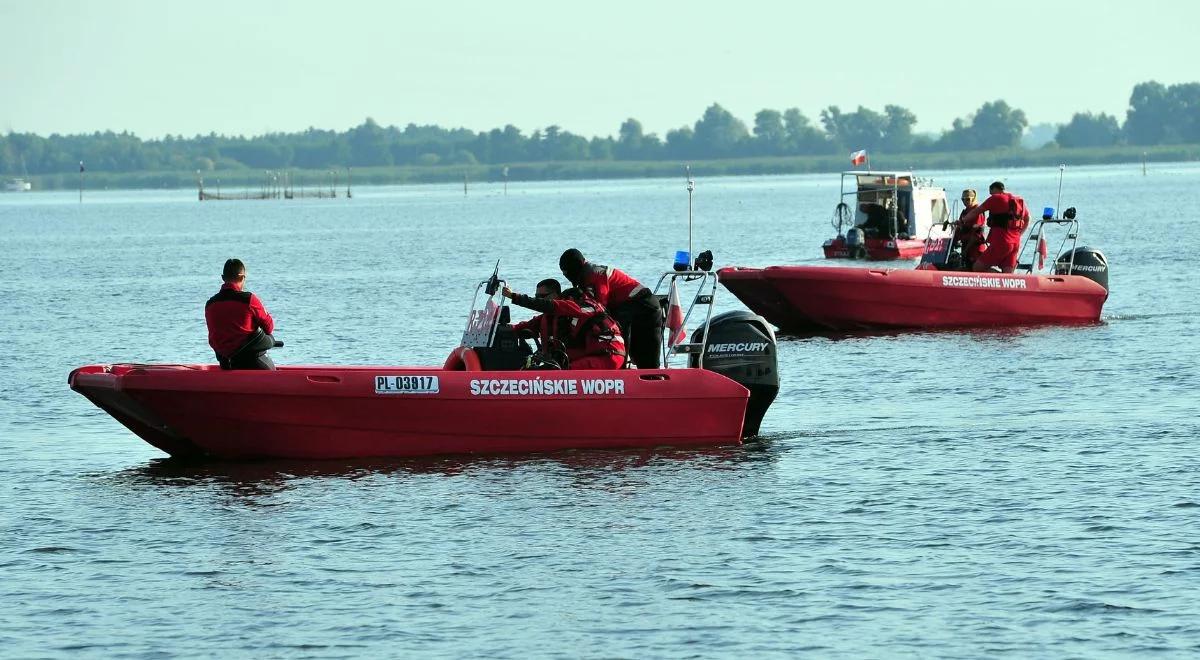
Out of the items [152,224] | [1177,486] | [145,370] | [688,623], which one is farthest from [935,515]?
[152,224]

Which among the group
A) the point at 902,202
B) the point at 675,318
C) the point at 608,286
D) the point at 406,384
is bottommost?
the point at 406,384

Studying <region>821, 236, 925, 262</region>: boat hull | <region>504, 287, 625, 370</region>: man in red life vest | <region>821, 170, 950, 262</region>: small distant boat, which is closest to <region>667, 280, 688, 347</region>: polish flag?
<region>504, 287, 625, 370</region>: man in red life vest

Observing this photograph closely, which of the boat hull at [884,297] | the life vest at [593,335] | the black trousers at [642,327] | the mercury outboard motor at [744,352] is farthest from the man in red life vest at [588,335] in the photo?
the boat hull at [884,297]

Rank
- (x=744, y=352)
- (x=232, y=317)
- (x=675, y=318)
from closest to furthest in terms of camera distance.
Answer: (x=232, y=317) → (x=744, y=352) → (x=675, y=318)

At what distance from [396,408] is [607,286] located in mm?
2097

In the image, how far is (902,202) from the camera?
47625 mm

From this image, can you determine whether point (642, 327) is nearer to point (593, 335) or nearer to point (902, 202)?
point (593, 335)

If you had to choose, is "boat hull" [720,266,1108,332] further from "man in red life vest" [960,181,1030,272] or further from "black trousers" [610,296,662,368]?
"black trousers" [610,296,662,368]

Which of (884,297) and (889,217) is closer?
(884,297)

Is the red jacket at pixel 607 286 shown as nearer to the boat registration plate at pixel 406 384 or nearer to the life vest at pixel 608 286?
the life vest at pixel 608 286

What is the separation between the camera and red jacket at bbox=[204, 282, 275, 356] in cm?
1553

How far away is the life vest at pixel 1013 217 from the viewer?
25.6 m

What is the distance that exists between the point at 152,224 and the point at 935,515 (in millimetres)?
103150

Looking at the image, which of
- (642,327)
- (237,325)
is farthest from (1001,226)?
(237,325)
